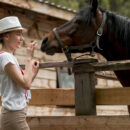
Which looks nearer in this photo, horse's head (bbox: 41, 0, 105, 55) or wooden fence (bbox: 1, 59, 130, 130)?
wooden fence (bbox: 1, 59, 130, 130)

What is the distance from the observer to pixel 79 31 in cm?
350

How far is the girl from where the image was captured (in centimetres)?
177

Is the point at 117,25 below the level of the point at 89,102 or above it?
above

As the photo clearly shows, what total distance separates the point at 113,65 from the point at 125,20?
1.09 metres

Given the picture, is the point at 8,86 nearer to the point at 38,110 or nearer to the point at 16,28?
the point at 16,28

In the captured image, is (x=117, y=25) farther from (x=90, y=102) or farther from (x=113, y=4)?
(x=113, y=4)

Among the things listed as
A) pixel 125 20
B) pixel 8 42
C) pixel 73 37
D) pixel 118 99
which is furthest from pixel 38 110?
pixel 8 42

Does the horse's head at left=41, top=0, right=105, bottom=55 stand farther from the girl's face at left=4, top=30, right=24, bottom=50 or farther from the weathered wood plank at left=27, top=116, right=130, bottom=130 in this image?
the girl's face at left=4, top=30, right=24, bottom=50

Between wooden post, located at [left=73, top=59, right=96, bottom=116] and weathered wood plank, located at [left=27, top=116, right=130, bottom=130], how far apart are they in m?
0.09

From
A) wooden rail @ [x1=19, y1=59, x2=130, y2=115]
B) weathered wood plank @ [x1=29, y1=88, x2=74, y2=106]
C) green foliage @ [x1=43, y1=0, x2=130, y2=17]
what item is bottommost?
weathered wood plank @ [x1=29, y1=88, x2=74, y2=106]

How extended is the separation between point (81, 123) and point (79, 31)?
4.31ft

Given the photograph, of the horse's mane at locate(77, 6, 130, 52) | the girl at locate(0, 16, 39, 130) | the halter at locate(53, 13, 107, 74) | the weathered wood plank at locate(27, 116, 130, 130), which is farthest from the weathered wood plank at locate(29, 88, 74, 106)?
the girl at locate(0, 16, 39, 130)

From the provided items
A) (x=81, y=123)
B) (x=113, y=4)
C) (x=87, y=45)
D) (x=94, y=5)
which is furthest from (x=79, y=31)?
(x=113, y=4)

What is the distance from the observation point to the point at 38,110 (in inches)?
241
